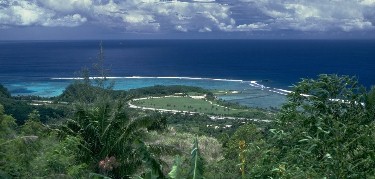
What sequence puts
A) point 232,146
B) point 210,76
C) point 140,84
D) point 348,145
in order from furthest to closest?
point 210,76 < point 140,84 < point 232,146 < point 348,145

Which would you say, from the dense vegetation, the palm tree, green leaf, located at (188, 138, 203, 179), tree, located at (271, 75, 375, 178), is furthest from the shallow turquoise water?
green leaf, located at (188, 138, 203, 179)

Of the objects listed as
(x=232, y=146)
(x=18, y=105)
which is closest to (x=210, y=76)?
(x=18, y=105)

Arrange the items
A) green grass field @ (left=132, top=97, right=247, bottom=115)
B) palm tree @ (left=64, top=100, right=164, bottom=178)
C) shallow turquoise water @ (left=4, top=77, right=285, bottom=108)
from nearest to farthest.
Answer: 1. palm tree @ (left=64, top=100, right=164, bottom=178)
2. green grass field @ (left=132, top=97, right=247, bottom=115)
3. shallow turquoise water @ (left=4, top=77, right=285, bottom=108)

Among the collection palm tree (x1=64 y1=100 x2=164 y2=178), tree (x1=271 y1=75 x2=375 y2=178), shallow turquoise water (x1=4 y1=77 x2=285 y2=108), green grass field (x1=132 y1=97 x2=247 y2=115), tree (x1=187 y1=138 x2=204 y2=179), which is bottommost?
shallow turquoise water (x1=4 y1=77 x2=285 y2=108)

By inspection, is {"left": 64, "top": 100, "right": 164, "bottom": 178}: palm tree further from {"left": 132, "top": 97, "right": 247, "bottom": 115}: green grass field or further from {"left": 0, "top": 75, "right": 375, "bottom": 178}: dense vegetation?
{"left": 132, "top": 97, "right": 247, "bottom": 115}: green grass field

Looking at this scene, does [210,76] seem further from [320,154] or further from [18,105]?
[320,154]

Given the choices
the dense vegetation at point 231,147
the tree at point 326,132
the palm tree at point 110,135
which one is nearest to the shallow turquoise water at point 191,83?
the dense vegetation at point 231,147

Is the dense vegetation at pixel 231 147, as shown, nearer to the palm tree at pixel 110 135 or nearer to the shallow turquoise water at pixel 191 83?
the palm tree at pixel 110 135
